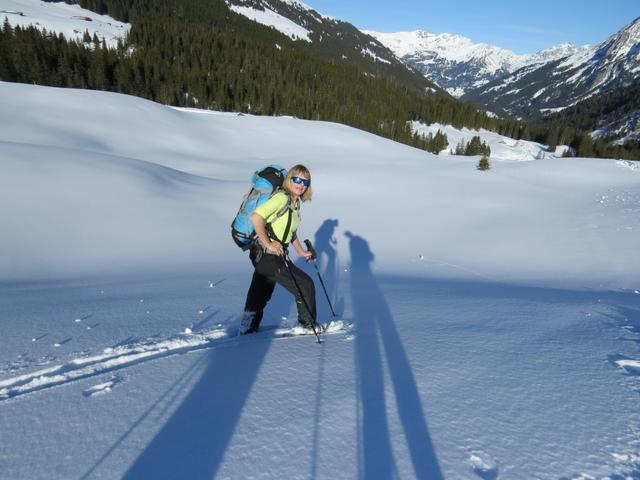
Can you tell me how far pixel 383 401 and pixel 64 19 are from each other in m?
108

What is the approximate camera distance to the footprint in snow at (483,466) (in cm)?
215

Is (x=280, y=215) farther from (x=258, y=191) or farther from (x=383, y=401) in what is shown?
(x=383, y=401)

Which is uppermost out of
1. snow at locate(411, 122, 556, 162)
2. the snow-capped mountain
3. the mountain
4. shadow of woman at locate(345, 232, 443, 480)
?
the snow-capped mountain

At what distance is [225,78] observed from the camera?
64.2 metres

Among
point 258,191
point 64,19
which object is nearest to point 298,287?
point 258,191

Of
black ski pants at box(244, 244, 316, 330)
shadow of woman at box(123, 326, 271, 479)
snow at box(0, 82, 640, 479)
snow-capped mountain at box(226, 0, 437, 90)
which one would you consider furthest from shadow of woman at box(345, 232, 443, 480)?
snow-capped mountain at box(226, 0, 437, 90)

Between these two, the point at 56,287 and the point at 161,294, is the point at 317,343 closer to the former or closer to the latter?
the point at 161,294

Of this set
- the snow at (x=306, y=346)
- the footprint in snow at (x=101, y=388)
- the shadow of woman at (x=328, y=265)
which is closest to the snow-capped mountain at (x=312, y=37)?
the shadow of woman at (x=328, y=265)

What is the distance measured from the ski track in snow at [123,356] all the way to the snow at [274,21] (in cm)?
17538

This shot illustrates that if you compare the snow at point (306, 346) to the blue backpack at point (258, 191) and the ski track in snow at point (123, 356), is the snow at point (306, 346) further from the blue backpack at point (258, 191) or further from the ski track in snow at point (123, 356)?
the blue backpack at point (258, 191)

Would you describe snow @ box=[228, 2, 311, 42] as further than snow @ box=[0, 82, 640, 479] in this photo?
Yes

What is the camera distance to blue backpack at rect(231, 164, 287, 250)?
12.3 feet

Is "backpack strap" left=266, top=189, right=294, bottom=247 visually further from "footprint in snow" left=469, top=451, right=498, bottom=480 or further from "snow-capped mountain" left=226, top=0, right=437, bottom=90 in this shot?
"snow-capped mountain" left=226, top=0, right=437, bottom=90

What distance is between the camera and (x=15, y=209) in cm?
877
